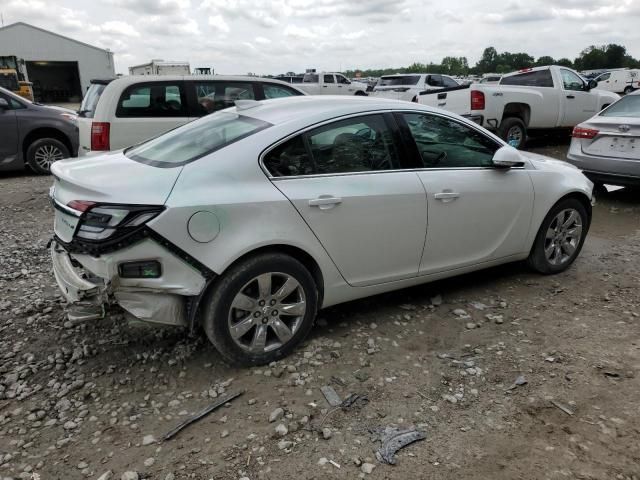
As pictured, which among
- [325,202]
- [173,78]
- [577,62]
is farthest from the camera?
[577,62]

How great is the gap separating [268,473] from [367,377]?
0.93 m

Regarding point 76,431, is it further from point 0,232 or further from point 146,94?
point 146,94

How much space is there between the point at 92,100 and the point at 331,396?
6346mm

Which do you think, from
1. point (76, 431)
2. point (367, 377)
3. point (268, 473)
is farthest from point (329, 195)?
point (76, 431)

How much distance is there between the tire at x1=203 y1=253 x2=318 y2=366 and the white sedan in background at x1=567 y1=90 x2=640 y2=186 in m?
5.46

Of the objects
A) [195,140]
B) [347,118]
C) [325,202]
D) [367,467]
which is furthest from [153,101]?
[367,467]

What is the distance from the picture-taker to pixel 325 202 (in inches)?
124

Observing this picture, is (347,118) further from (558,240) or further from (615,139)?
(615,139)

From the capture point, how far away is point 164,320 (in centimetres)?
286

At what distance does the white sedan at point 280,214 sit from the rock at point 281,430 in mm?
544

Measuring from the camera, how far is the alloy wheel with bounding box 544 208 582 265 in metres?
4.51

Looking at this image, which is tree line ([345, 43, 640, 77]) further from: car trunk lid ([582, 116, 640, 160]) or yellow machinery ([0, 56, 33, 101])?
car trunk lid ([582, 116, 640, 160])

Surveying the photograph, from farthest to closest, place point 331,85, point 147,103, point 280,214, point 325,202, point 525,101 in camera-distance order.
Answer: point 331,85 < point 525,101 < point 147,103 < point 325,202 < point 280,214

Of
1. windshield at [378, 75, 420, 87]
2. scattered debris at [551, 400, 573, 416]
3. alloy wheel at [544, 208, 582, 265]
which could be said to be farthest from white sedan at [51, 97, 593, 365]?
windshield at [378, 75, 420, 87]
